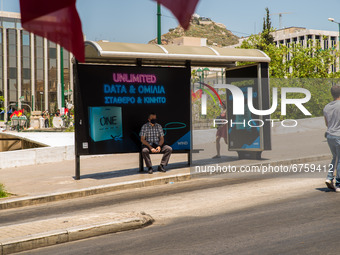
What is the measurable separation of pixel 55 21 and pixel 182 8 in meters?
0.22

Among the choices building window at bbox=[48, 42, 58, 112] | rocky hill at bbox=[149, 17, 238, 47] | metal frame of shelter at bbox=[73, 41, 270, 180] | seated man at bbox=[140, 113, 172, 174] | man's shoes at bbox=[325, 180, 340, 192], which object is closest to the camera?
rocky hill at bbox=[149, 17, 238, 47]

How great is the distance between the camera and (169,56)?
43.4 ft

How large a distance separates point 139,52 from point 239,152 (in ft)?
16.7

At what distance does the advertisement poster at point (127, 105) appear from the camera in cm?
1298

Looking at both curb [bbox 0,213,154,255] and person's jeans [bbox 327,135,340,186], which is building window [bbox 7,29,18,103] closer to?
curb [bbox 0,213,154,255]

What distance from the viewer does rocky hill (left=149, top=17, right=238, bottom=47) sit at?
101 centimetres

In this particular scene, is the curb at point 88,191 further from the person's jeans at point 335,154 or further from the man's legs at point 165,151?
the person's jeans at point 335,154

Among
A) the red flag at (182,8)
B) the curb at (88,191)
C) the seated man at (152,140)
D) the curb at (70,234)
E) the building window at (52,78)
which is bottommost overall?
the curb at (70,234)

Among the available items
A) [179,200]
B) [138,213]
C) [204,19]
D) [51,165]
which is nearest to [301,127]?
[51,165]

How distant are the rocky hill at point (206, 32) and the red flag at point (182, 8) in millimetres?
16

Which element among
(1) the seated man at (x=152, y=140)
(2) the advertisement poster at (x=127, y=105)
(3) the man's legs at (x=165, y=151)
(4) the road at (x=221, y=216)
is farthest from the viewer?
(3) the man's legs at (x=165, y=151)

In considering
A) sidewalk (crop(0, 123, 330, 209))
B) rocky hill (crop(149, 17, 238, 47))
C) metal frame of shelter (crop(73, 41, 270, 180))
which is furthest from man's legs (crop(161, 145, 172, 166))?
rocky hill (crop(149, 17, 238, 47))

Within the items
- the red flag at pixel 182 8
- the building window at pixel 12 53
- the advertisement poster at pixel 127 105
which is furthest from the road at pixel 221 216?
the red flag at pixel 182 8

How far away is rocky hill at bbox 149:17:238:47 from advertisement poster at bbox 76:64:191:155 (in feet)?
37.6
